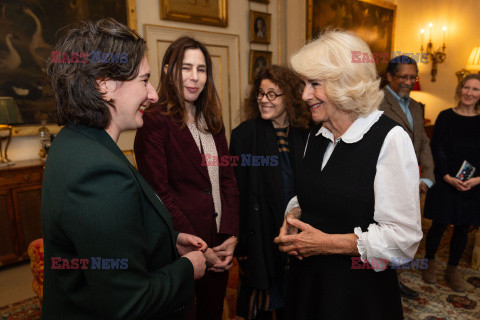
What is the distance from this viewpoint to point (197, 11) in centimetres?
475

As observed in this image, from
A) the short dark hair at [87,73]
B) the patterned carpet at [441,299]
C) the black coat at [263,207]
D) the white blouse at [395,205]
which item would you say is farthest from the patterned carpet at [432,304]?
the short dark hair at [87,73]

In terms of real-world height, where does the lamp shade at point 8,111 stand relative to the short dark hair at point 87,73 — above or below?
below

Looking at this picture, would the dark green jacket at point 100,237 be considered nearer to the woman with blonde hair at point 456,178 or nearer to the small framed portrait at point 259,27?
the woman with blonde hair at point 456,178

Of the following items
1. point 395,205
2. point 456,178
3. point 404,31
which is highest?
point 404,31

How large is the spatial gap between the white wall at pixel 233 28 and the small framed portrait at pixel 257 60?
0.29 feet

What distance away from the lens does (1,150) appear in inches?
140

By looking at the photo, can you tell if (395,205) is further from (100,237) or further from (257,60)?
(257,60)

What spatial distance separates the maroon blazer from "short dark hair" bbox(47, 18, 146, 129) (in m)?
0.64

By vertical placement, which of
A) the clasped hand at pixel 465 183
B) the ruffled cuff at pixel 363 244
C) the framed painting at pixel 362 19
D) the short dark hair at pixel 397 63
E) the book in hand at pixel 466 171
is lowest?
the clasped hand at pixel 465 183

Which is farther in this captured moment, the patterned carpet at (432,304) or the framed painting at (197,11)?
the framed painting at (197,11)

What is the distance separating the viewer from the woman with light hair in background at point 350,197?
3.88 feet

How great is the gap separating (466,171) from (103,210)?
319 centimetres

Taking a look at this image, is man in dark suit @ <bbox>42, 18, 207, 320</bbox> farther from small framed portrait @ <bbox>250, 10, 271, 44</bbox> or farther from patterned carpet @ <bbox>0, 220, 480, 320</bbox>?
small framed portrait @ <bbox>250, 10, 271, 44</bbox>

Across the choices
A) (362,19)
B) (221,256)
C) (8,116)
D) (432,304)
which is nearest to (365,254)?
(221,256)
